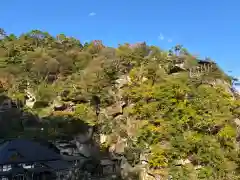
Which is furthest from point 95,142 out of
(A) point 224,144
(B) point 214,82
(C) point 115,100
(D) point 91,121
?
(B) point 214,82

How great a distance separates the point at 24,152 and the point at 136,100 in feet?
33.5

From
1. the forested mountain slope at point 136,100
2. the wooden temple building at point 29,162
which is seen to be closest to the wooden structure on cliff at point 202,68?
the forested mountain slope at point 136,100

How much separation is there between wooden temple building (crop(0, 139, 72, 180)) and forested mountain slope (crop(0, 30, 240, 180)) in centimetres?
369

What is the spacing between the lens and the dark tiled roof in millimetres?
19234

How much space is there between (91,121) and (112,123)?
1.78 meters

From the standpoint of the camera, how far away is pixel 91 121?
25.8m

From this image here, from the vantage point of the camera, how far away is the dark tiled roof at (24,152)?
19234 mm

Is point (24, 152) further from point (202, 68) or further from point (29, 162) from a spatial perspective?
point (202, 68)

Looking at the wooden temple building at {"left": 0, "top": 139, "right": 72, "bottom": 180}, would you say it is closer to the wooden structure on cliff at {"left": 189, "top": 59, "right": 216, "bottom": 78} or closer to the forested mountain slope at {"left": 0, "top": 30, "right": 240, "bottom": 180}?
the forested mountain slope at {"left": 0, "top": 30, "right": 240, "bottom": 180}

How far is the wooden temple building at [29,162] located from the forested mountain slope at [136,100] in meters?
3.69

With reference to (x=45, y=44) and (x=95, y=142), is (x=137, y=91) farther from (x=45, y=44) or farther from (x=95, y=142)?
(x=45, y=44)

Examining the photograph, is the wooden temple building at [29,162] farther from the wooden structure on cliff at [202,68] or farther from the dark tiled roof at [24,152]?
the wooden structure on cliff at [202,68]

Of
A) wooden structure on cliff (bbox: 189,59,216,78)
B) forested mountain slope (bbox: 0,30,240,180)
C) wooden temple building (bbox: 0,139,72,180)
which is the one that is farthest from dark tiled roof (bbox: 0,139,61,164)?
wooden structure on cliff (bbox: 189,59,216,78)

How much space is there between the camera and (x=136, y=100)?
84.9 feet
